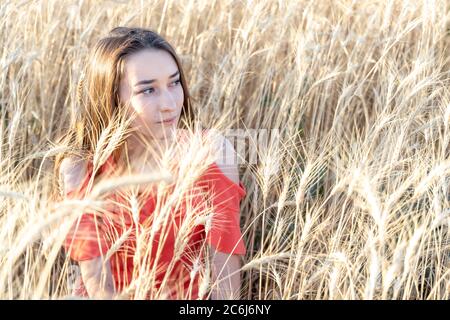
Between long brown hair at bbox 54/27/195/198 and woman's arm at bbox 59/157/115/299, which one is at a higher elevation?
long brown hair at bbox 54/27/195/198

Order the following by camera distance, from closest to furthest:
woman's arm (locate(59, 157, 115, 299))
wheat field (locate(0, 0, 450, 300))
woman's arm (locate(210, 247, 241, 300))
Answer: woman's arm (locate(59, 157, 115, 299)), woman's arm (locate(210, 247, 241, 300)), wheat field (locate(0, 0, 450, 300))

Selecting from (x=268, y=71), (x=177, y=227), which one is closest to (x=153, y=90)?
(x=177, y=227)

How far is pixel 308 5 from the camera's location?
8.43 feet

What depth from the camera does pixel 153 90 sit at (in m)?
1.77

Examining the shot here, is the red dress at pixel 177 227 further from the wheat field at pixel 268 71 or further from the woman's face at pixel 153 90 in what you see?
the wheat field at pixel 268 71

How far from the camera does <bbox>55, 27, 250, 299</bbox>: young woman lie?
1.68 meters

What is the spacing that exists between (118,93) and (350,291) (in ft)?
2.59

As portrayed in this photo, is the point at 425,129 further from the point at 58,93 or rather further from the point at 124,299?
the point at 58,93

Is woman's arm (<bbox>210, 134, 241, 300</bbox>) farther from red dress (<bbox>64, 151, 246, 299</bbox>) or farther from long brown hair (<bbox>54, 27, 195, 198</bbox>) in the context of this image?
long brown hair (<bbox>54, 27, 195, 198</bbox>)

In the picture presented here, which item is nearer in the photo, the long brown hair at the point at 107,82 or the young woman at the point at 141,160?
the young woman at the point at 141,160

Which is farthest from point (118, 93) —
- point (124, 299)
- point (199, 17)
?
point (199, 17)

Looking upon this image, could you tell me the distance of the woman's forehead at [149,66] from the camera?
1.77 meters

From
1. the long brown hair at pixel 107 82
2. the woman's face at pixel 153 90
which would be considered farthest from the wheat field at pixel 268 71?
the woman's face at pixel 153 90

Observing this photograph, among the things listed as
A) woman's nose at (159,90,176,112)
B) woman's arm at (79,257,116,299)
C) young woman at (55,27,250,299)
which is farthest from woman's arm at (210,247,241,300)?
woman's nose at (159,90,176,112)
